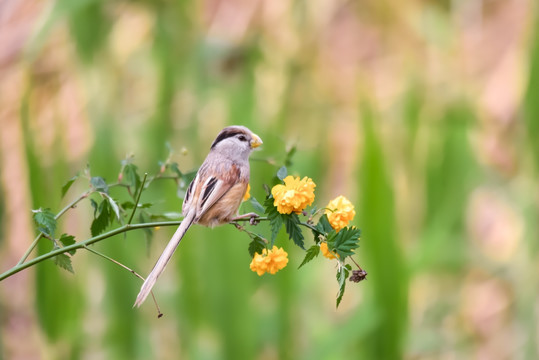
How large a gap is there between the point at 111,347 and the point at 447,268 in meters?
0.61

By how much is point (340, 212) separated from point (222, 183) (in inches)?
2.1

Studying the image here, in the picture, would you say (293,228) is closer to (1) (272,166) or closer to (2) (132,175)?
(2) (132,175)

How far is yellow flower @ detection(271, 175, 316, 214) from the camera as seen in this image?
0.92 feet

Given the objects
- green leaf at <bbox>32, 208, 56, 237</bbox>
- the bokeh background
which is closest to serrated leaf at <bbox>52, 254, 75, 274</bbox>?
green leaf at <bbox>32, 208, 56, 237</bbox>

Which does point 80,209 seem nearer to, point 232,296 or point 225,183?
point 232,296

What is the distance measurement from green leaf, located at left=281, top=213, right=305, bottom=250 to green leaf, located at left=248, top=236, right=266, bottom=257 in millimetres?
13

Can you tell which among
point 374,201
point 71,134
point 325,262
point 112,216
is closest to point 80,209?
point 71,134

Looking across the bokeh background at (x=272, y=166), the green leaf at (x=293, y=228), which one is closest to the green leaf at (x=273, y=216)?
the green leaf at (x=293, y=228)

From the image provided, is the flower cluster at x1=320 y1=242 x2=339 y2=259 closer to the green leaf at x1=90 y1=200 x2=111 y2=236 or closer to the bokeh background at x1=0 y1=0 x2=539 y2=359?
the green leaf at x1=90 y1=200 x2=111 y2=236

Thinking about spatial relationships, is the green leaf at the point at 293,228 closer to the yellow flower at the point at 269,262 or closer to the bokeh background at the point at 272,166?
the yellow flower at the point at 269,262

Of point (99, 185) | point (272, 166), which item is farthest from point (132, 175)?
point (272, 166)

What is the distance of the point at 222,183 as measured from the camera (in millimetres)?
313

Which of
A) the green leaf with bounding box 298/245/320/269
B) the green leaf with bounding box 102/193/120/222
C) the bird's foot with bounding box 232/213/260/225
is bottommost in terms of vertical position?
the green leaf with bounding box 298/245/320/269

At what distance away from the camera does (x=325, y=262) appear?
1297mm
